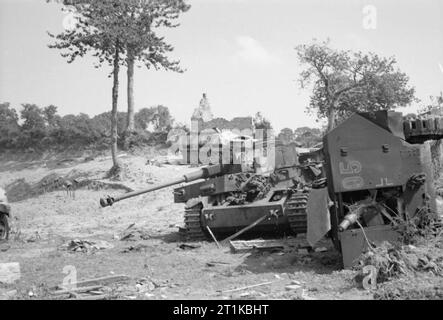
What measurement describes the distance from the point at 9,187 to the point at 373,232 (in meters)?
22.6

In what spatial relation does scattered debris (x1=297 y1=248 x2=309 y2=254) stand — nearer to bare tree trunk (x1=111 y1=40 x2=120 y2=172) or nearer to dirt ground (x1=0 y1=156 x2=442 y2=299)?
dirt ground (x1=0 y1=156 x2=442 y2=299)

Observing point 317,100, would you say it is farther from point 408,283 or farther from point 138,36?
point 408,283

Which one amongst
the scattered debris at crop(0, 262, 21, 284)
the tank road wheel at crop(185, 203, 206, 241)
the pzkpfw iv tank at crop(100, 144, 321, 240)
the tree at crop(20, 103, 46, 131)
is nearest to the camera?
the scattered debris at crop(0, 262, 21, 284)

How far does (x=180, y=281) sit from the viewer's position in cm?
876

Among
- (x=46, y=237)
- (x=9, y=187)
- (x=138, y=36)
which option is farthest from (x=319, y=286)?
(x=9, y=187)

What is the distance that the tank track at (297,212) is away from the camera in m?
11.2

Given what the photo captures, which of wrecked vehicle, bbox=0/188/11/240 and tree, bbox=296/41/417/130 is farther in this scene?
tree, bbox=296/41/417/130

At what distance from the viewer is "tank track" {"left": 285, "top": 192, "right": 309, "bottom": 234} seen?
36.8ft

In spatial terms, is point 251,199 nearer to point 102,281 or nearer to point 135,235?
point 135,235

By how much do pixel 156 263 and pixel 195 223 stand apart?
270cm

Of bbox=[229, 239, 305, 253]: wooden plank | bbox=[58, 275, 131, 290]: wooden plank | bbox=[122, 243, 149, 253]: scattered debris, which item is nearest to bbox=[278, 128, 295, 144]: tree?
bbox=[122, 243, 149, 253]: scattered debris

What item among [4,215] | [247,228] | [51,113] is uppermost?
[51,113]

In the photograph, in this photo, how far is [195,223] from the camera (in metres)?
13.1

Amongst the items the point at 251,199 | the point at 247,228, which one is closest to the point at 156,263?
the point at 247,228
